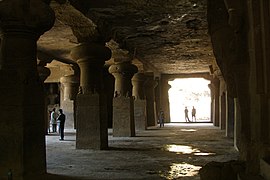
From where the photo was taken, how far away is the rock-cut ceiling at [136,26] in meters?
7.82

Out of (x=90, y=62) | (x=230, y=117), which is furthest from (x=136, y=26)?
(x=230, y=117)

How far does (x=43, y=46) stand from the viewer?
42.3ft

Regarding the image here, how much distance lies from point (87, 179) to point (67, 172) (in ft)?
2.50

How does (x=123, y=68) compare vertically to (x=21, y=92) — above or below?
above

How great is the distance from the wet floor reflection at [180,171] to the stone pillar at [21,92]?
6.81ft

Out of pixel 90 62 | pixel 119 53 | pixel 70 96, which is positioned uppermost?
pixel 119 53

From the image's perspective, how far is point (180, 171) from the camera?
575cm

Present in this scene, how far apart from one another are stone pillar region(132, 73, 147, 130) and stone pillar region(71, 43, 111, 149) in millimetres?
7135

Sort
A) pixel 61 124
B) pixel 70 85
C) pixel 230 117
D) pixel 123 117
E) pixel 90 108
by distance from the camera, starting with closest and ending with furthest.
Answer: pixel 90 108 → pixel 230 117 → pixel 61 124 → pixel 123 117 → pixel 70 85

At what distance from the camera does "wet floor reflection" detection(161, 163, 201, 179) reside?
5.40m

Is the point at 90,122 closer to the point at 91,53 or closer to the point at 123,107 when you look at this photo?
the point at 91,53

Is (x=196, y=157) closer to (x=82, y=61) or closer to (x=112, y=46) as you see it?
(x=82, y=61)

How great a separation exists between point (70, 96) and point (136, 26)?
8.94 metres

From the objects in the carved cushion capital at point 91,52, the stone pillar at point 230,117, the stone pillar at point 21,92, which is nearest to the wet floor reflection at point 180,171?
the stone pillar at point 21,92
